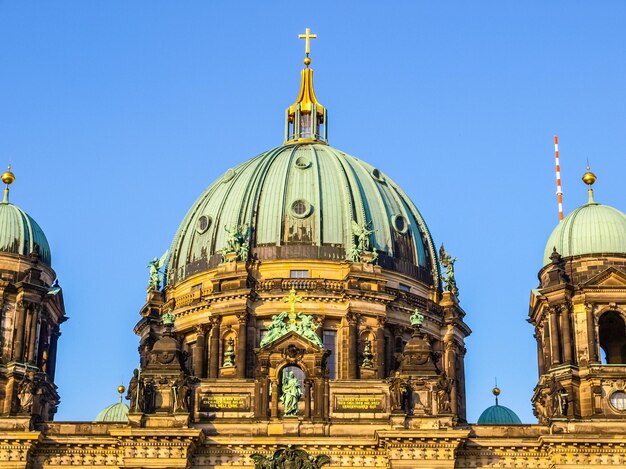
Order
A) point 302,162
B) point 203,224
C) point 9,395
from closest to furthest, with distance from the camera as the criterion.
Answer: point 9,395 → point 203,224 → point 302,162

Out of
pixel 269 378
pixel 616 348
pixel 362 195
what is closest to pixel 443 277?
pixel 362 195

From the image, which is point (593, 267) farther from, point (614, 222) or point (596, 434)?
point (596, 434)

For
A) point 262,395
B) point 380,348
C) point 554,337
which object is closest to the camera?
point 262,395

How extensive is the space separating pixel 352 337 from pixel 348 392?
7091mm

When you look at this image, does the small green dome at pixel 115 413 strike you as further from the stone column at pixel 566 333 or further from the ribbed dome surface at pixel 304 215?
the stone column at pixel 566 333

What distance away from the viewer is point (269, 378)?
61.3 meters

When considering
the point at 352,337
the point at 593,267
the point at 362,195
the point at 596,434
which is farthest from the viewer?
the point at 362,195

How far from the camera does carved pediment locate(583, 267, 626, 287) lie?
63219mm

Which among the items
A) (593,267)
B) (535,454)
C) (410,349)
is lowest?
(535,454)

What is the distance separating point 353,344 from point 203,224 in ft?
39.3

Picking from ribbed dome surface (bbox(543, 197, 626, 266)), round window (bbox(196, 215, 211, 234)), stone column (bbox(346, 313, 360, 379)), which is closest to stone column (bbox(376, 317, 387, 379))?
stone column (bbox(346, 313, 360, 379))

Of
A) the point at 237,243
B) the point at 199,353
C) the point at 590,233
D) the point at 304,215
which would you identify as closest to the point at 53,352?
the point at 199,353

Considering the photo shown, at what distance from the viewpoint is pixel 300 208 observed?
7306 cm

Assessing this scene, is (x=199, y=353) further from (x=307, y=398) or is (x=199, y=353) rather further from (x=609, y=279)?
(x=609, y=279)
